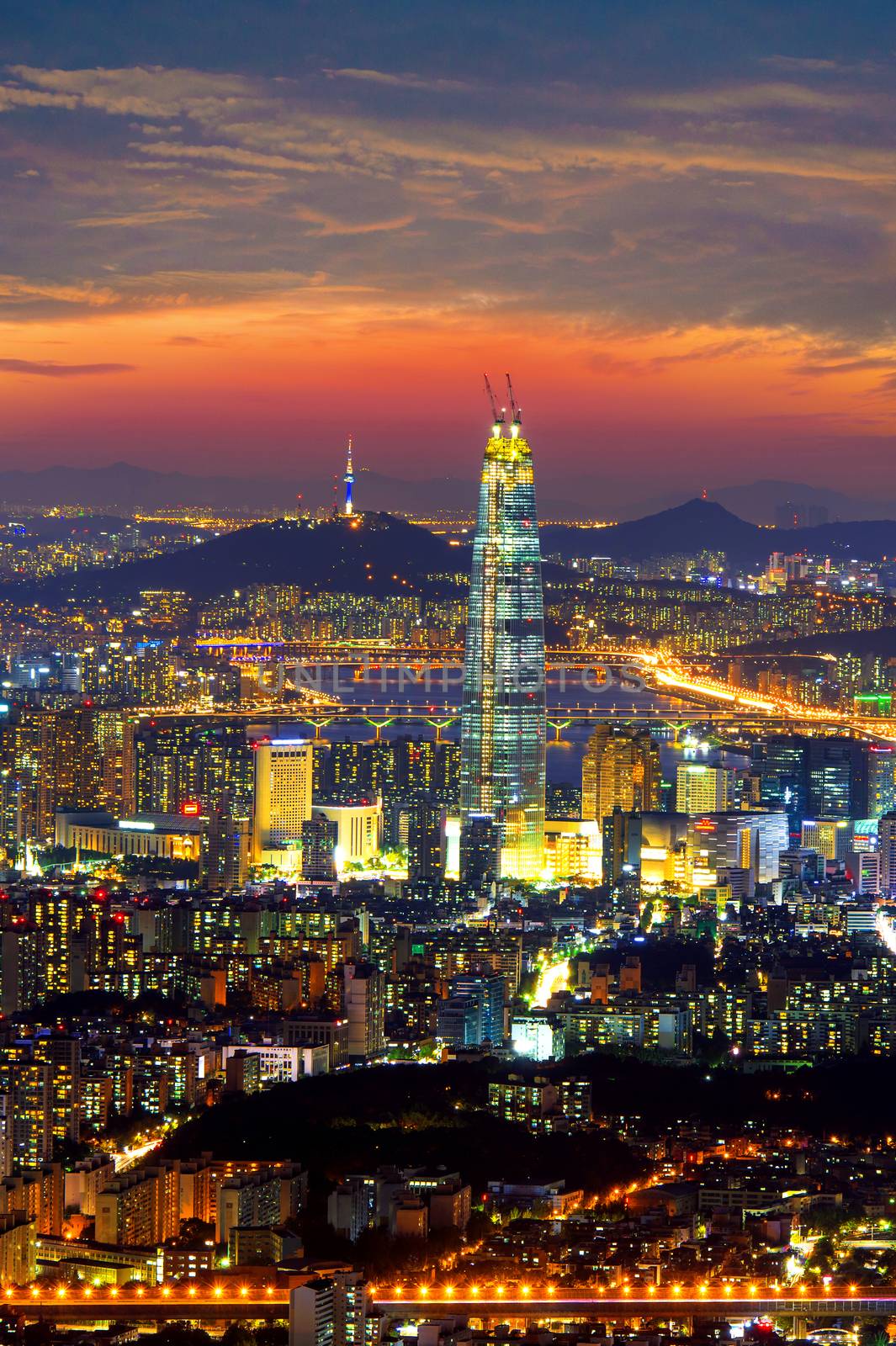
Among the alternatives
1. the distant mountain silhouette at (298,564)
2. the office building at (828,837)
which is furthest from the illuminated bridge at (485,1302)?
the distant mountain silhouette at (298,564)

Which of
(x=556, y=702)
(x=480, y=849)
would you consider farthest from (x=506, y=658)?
(x=556, y=702)

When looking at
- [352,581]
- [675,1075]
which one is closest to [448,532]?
[352,581]

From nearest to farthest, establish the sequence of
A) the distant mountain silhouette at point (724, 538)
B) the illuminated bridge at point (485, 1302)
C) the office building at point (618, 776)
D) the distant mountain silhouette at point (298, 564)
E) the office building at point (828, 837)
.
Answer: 1. the illuminated bridge at point (485, 1302)
2. the office building at point (828, 837)
3. the office building at point (618, 776)
4. the distant mountain silhouette at point (298, 564)
5. the distant mountain silhouette at point (724, 538)

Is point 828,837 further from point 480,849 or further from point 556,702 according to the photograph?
point 556,702

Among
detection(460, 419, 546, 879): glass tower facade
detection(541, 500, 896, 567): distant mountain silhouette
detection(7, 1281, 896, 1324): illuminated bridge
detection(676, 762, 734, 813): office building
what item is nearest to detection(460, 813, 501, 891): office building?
detection(460, 419, 546, 879): glass tower facade

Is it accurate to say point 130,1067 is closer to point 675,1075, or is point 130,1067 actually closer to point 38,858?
point 675,1075

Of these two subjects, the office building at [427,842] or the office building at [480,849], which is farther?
the office building at [427,842]

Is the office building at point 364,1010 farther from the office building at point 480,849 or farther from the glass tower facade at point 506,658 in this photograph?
the glass tower facade at point 506,658
